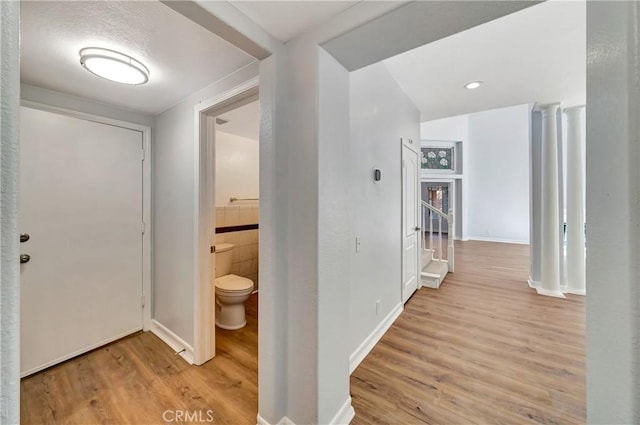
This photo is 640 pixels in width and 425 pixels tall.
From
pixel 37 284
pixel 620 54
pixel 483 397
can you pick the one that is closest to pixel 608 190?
pixel 620 54

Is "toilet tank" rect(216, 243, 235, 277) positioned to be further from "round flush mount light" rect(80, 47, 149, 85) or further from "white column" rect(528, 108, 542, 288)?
"white column" rect(528, 108, 542, 288)

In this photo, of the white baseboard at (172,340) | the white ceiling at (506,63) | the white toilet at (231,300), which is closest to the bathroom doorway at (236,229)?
the white toilet at (231,300)

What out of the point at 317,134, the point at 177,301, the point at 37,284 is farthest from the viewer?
the point at 177,301

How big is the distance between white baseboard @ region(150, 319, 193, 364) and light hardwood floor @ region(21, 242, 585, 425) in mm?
62

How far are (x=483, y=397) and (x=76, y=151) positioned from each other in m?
3.56

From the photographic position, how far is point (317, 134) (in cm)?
123

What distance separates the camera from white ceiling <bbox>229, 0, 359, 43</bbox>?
1.10m

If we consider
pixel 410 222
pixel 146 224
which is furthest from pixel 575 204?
pixel 146 224

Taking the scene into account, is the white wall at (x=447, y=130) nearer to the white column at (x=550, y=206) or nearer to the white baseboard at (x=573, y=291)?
the white column at (x=550, y=206)

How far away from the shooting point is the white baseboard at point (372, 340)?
1.89 meters

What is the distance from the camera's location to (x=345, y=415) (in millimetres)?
1437

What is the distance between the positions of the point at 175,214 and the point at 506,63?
3.19 metres

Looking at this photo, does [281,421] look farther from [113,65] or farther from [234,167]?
[234,167]

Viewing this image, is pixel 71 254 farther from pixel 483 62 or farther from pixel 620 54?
pixel 483 62
